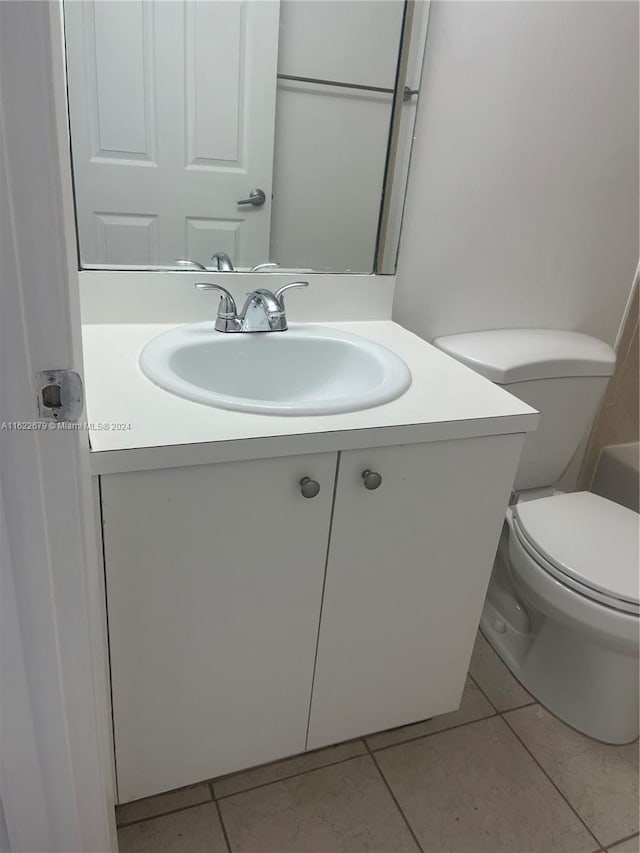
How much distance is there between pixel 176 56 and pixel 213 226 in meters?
0.30

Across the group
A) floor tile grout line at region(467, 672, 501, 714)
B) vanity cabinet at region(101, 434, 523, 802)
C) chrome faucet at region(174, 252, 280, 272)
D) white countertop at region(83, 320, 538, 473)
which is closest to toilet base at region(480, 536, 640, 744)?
floor tile grout line at region(467, 672, 501, 714)

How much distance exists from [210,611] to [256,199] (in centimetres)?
81

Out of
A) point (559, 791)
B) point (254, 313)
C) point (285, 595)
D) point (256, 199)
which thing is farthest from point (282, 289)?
point (559, 791)

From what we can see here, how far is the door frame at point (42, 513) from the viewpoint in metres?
0.50

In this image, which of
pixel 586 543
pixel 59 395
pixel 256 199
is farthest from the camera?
pixel 586 543

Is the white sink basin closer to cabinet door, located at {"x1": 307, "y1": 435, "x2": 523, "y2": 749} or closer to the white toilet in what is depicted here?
cabinet door, located at {"x1": 307, "y1": 435, "x2": 523, "y2": 749}

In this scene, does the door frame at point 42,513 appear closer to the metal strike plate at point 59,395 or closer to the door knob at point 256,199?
the metal strike plate at point 59,395

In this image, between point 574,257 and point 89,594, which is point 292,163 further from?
point 89,594

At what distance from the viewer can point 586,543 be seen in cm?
139

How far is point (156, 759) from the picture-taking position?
43.8 inches

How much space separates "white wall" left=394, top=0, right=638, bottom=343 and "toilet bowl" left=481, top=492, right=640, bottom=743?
1.73 feet

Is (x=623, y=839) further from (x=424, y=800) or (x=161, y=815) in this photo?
(x=161, y=815)

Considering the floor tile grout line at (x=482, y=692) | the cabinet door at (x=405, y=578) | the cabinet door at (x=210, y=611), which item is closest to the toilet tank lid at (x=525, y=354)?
the cabinet door at (x=405, y=578)

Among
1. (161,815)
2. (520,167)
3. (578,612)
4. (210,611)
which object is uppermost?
(520,167)
